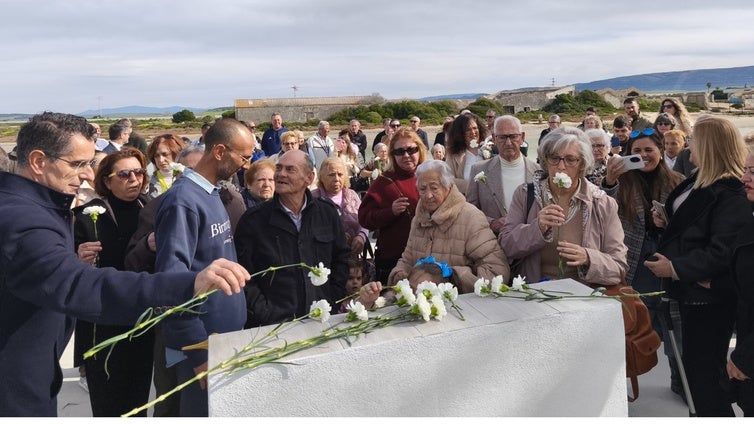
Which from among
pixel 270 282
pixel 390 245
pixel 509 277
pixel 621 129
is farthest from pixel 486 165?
pixel 621 129

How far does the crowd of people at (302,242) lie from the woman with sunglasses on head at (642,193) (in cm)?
1

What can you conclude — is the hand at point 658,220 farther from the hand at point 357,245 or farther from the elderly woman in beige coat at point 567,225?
the hand at point 357,245

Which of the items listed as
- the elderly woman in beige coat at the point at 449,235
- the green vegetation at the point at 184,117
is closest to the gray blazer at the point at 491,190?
the elderly woman in beige coat at the point at 449,235

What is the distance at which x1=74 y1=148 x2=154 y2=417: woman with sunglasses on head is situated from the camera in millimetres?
3664

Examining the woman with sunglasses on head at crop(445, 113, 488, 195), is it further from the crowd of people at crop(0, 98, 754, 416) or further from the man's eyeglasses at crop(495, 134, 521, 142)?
the man's eyeglasses at crop(495, 134, 521, 142)

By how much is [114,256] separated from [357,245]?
6.15ft

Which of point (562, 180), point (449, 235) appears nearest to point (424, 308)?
point (562, 180)

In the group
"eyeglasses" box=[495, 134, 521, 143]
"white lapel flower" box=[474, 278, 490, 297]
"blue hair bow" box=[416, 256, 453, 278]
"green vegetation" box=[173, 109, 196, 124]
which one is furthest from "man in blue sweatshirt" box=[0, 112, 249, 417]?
"green vegetation" box=[173, 109, 196, 124]

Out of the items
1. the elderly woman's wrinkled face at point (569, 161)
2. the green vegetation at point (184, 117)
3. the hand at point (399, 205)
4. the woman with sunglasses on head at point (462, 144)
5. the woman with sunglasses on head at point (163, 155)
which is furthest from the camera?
the green vegetation at point (184, 117)

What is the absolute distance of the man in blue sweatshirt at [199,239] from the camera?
2662mm

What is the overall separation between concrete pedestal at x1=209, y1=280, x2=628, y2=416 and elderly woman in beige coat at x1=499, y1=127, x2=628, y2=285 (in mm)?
902

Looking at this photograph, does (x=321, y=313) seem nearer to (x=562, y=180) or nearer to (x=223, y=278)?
(x=223, y=278)

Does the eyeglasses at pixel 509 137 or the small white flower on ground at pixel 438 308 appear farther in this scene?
the eyeglasses at pixel 509 137

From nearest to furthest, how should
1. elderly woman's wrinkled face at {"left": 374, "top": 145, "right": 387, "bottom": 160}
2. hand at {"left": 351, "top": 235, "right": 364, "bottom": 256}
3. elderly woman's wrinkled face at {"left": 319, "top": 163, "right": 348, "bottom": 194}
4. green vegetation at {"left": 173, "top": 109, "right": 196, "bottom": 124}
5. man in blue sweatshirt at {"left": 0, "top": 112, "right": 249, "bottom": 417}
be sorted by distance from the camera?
man in blue sweatshirt at {"left": 0, "top": 112, "right": 249, "bottom": 417}, hand at {"left": 351, "top": 235, "right": 364, "bottom": 256}, elderly woman's wrinkled face at {"left": 319, "top": 163, "right": 348, "bottom": 194}, elderly woman's wrinkled face at {"left": 374, "top": 145, "right": 387, "bottom": 160}, green vegetation at {"left": 173, "top": 109, "right": 196, "bottom": 124}
